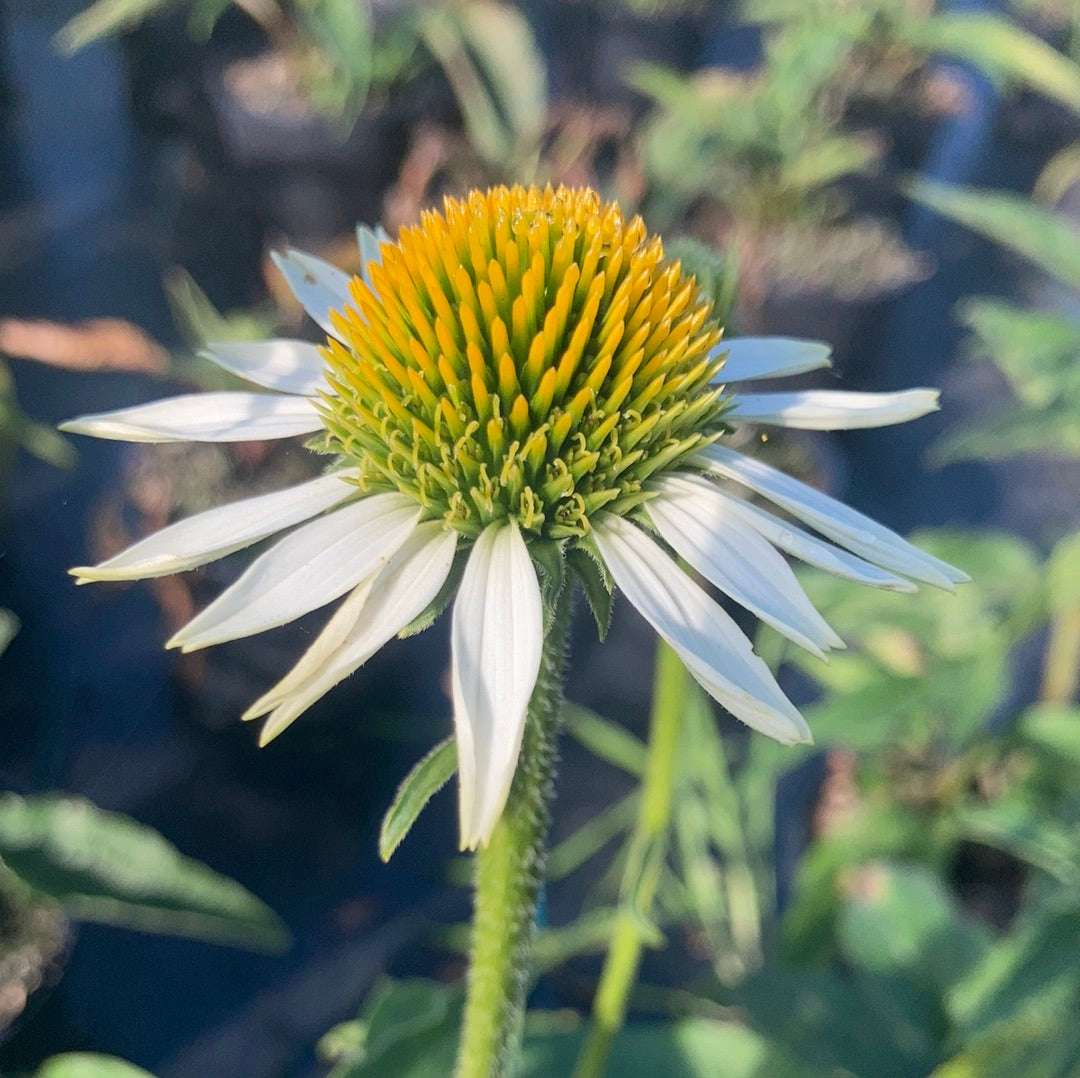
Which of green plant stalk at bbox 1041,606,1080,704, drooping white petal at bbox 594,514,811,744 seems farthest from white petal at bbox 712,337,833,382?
green plant stalk at bbox 1041,606,1080,704

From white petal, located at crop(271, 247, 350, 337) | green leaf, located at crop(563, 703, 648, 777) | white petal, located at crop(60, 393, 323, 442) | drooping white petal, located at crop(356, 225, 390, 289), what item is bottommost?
green leaf, located at crop(563, 703, 648, 777)

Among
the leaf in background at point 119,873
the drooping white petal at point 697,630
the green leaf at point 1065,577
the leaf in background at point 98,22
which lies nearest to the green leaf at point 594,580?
the drooping white petal at point 697,630

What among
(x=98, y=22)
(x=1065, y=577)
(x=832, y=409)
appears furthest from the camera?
(x=98, y=22)

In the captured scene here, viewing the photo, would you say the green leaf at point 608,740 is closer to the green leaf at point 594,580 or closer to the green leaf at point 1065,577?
the green leaf at point 1065,577

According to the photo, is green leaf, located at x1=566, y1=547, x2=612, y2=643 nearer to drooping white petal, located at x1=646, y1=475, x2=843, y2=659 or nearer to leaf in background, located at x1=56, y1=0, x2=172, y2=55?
drooping white petal, located at x1=646, y1=475, x2=843, y2=659

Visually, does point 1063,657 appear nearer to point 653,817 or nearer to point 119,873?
point 653,817

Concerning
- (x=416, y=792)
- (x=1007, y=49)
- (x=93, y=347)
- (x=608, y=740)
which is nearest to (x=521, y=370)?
(x=416, y=792)

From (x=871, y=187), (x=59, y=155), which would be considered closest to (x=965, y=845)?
(x=871, y=187)
